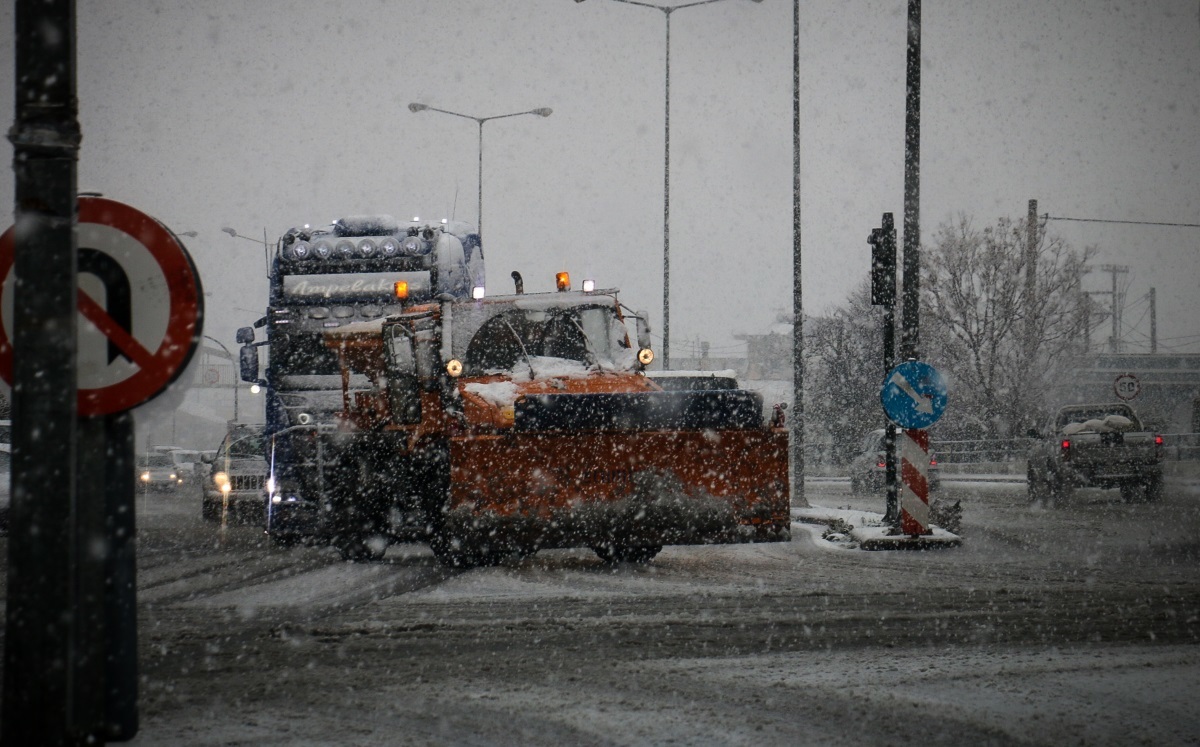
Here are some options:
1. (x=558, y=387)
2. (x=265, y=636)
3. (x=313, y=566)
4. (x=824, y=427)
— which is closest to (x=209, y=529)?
(x=313, y=566)

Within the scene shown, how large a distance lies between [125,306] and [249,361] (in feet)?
41.1

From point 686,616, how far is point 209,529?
11.9 metres

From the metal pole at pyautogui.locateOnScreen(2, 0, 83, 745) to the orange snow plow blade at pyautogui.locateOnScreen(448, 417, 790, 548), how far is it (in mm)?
7233

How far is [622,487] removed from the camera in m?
10.9

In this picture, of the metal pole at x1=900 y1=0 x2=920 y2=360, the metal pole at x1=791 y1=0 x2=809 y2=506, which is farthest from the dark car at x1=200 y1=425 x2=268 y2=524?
the metal pole at x1=900 y1=0 x2=920 y2=360

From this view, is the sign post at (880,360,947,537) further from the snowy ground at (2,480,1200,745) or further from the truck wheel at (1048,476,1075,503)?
the truck wheel at (1048,476,1075,503)

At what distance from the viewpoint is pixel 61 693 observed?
3482 mm

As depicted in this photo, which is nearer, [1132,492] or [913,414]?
[913,414]

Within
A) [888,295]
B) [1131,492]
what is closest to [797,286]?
[1131,492]

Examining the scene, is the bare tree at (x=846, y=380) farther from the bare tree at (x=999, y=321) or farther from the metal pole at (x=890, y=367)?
the metal pole at (x=890, y=367)

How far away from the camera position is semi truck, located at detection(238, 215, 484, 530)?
1514 cm

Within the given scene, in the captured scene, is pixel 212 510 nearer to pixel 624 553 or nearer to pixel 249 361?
pixel 249 361

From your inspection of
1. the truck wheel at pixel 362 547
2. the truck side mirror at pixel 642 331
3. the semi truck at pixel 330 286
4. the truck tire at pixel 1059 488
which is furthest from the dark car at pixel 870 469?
the truck wheel at pixel 362 547

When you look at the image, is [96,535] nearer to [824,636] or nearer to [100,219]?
[100,219]
